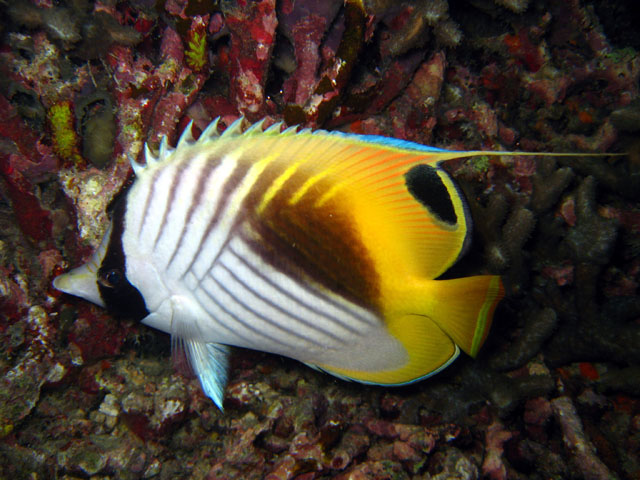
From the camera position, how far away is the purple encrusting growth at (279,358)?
1916mm

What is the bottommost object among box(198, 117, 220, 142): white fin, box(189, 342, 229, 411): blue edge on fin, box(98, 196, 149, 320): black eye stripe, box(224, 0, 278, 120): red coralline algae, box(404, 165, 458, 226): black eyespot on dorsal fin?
box(189, 342, 229, 411): blue edge on fin

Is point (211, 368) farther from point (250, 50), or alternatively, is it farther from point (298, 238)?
point (250, 50)

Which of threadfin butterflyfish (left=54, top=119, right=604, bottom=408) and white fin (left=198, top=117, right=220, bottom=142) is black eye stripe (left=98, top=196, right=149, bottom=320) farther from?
white fin (left=198, top=117, right=220, bottom=142)

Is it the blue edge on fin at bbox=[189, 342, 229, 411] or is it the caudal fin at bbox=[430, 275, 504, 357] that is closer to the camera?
the caudal fin at bbox=[430, 275, 504, 357]

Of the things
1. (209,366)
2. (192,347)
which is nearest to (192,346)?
(192,347)

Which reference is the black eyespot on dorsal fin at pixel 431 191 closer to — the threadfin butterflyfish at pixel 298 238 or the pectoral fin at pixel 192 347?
the threadfin butterflyfish at pixel 298 238

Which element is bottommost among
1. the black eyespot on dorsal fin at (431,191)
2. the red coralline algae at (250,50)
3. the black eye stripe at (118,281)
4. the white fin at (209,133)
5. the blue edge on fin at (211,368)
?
the blue edge on fin at (211,368)

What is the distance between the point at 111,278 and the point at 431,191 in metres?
1.13

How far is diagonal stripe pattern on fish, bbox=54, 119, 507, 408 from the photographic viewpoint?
47.3 inches

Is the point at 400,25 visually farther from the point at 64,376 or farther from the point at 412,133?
the point at 64,376

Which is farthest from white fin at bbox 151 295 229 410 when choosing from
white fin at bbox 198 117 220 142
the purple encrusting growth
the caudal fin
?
the caudal fin

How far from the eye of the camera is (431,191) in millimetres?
1188

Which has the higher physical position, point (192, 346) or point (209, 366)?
point (192, 346)

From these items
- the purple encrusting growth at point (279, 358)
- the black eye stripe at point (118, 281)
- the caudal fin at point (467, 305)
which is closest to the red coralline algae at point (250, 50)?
the purple encrusting growth at point (279, 358)
